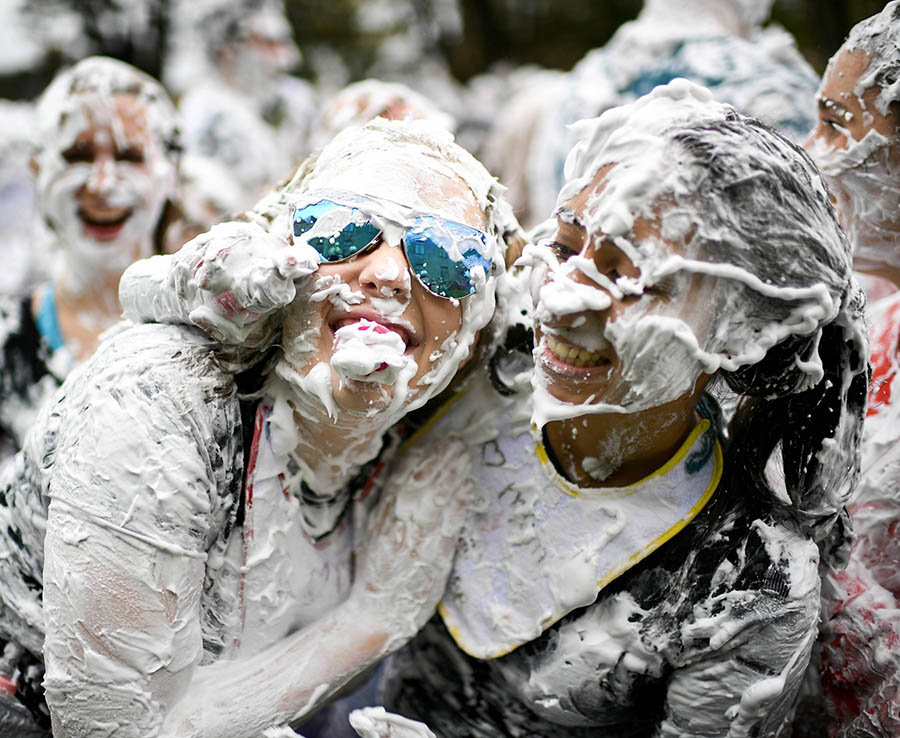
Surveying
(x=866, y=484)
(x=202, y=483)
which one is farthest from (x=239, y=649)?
(x=866, y=484)

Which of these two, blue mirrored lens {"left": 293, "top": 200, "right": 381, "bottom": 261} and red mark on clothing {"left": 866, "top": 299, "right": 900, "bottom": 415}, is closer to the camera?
blue mirrored lens {"left": 293, "top": 200, "right": 381, "bottom": 261}

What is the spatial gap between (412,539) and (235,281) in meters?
0.68

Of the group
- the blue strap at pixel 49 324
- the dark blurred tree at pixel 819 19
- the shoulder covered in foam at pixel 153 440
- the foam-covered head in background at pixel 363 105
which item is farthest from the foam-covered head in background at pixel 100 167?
the dark blurred tree at pixel 819 19

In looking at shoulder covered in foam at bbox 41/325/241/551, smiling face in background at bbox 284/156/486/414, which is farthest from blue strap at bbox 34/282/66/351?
smiling face in background at bbox 284/156/486/414

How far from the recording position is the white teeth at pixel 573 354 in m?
1.71

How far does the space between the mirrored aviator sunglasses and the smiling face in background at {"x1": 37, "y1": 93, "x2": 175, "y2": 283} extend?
152cm

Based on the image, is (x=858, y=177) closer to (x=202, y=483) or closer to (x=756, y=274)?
(x=756, y=274)

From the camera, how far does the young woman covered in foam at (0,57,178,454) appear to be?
2.94m

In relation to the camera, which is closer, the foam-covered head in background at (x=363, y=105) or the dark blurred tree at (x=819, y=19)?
the dark blurred tree at (x=819, y=19)

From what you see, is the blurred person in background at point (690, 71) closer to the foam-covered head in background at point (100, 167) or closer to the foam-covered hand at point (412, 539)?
the foam-covered head in background at point (100, 167)

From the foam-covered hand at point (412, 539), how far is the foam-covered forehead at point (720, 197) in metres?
0.66

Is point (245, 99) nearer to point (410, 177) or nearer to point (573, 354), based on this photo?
point (410, 177)

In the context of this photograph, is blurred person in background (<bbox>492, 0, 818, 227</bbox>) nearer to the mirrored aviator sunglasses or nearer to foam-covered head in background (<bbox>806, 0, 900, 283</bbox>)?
foam-covered head in background (<bbox>806, 0, 900, 283</bbox>)

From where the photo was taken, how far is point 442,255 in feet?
5.65
